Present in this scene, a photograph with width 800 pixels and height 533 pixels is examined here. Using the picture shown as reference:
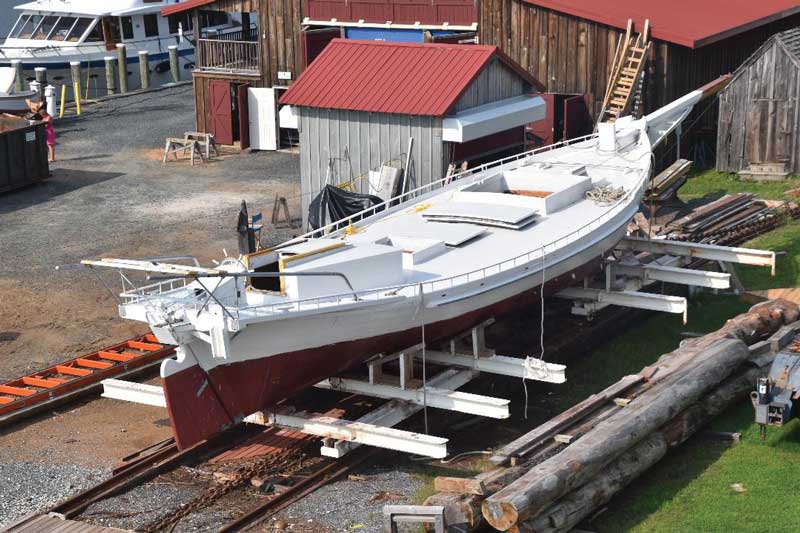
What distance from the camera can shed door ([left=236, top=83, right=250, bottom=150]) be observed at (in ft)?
102

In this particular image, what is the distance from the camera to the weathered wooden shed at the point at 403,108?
69.1ft

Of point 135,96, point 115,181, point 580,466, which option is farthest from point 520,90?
point 135,96

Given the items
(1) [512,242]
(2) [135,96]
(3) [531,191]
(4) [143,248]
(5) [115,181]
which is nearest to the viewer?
(1) [512,242]

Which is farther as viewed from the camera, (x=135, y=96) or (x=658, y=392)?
(x=135, y=96)

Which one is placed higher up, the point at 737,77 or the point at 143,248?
the point at 737,77

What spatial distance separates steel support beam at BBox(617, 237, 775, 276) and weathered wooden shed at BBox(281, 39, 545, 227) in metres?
3.64

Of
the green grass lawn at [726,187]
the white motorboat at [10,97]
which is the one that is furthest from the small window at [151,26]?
the green grass lawn at [726,187]

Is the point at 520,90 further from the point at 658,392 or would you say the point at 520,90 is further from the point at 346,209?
the point at 658,392

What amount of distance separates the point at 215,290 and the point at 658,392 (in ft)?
16.2

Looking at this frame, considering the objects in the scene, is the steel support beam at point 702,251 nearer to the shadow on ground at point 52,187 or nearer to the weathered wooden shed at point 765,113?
the weathered wooden shed at point 765,113

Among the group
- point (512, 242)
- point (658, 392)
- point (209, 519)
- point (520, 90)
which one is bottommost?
point (209, 519)

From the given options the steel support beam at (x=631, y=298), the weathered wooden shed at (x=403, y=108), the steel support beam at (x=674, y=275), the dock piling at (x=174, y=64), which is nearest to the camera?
the steel support beam at (x=631, y=298)

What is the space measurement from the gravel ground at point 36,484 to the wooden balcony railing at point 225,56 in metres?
19.3

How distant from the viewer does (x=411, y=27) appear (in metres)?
29.5
